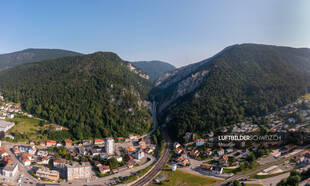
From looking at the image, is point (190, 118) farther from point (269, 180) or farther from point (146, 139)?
point (269, 180)

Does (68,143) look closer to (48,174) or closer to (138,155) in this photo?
(48,174)

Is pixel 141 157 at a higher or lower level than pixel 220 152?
lower

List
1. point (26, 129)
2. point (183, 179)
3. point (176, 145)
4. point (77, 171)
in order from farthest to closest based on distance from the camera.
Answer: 1. point (26, 129)
2. point (176, 145)
3. point (183, 179)
4. point (77, 171)

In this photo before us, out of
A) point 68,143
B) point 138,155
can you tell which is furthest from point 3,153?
point 138,155

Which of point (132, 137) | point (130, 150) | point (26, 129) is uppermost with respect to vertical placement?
point (26, 129)

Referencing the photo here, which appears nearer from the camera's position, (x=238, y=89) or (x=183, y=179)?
(x=183, y=179)

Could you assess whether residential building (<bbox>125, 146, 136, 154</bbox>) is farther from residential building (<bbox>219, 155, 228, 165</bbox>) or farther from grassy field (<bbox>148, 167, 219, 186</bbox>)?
residential building (<bbox>219, 155, 228, 165</bbox>)

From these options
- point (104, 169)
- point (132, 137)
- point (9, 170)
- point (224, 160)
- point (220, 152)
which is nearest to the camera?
point (9, 170)

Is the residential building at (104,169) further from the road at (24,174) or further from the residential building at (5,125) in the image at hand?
the residential building at (5,125)
